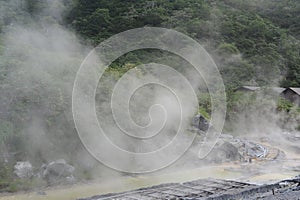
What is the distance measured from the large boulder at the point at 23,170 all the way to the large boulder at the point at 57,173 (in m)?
0.41

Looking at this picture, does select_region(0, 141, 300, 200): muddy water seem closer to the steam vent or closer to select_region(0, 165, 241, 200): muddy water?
select_region(0, 165, 241, 200): muddy water

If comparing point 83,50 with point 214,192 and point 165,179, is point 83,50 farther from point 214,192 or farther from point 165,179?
point 214,192

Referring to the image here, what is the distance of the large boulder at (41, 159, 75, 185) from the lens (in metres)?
13.1

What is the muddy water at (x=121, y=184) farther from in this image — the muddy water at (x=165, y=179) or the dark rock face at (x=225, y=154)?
the dark rock face at (x=225, y=154)

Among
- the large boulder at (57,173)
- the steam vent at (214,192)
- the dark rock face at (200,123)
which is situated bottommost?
the steam vent at (214,192)

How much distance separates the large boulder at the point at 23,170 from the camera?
1303 centimetres

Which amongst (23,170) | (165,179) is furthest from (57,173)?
(165,179)

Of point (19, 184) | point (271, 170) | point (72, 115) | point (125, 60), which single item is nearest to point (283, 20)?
point (125, 60)

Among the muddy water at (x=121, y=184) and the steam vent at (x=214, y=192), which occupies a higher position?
the muddy water at (x=121, y=184)

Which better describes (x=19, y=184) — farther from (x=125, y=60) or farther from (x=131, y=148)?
(x=125, y=60)

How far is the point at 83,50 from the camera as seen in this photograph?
2464 centimetres

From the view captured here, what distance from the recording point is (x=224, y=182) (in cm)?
659

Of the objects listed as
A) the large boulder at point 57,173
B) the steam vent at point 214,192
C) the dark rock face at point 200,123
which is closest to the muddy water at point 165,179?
the large boulder at point 57,173

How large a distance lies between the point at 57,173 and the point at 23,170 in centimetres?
106
